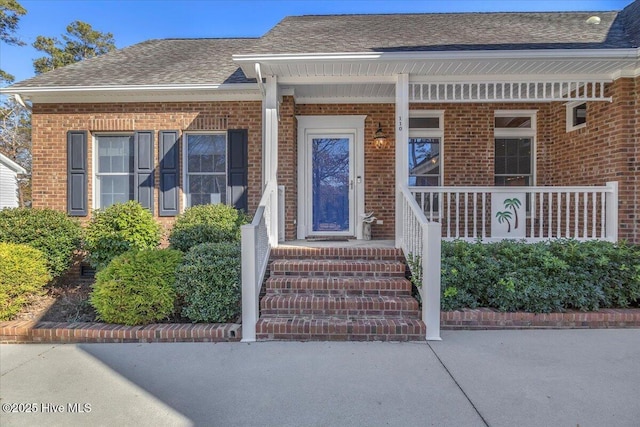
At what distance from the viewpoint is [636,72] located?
4.99 metres

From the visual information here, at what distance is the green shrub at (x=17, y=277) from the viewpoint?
411 cm

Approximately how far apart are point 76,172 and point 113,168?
0.61m

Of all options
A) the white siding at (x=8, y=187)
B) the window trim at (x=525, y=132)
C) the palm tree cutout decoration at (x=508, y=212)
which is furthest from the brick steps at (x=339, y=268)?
the white siding at (x=8, y=187)

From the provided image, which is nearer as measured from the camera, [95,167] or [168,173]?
[168,173]

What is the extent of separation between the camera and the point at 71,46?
22.0m

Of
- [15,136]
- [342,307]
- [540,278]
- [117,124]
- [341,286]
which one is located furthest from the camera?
[15,136]

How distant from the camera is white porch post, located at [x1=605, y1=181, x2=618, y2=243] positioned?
16.8 ft

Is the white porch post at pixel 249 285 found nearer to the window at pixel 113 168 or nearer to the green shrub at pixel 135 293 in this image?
the green shrub at pixel 135 293

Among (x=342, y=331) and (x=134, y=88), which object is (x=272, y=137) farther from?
(x=342, y=331)

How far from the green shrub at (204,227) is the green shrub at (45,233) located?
1.68 meters

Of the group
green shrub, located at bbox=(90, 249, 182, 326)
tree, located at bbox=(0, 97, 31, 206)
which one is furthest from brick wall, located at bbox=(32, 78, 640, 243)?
tree, located at bbox=(0, 97, 31, 206)

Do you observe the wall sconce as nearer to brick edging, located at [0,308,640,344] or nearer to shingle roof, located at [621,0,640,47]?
brick edging, located at [0,308,640,344]

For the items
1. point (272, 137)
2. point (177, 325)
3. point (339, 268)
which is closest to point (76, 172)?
point (272, 137)

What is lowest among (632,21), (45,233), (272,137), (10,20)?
(45,233)
